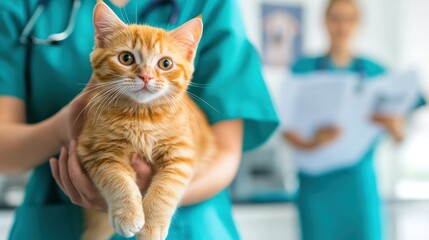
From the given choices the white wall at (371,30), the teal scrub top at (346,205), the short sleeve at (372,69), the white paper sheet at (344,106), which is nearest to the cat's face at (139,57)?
the white paper sheet at (344,106)

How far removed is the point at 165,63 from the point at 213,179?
14 centimetres

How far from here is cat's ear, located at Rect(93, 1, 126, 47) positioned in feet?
1.05

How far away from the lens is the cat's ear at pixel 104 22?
1.05 feet

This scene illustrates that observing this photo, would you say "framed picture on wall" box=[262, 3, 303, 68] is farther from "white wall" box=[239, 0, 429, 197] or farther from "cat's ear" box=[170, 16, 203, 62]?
"cat's ear" box=[170, 16, 203, 62]

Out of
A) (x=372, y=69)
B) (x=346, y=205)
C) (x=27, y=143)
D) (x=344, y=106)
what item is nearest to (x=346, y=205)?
(x=346, y=205)

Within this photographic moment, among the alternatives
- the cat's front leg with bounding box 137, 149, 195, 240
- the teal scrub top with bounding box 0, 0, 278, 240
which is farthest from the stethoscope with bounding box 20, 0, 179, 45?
the cat's front leg with bounding box 137, 149, 195, 240

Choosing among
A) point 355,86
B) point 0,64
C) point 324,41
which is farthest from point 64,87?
point 324,41

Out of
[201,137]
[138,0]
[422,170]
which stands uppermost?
[138,0]

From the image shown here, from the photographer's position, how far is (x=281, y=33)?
2.52 metres

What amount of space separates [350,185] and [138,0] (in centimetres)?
127

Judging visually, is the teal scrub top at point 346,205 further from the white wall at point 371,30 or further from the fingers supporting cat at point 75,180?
the fingers supporting cat at point 75,180

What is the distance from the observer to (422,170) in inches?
99.6

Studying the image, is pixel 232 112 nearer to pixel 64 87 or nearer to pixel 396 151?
pixel 64 87

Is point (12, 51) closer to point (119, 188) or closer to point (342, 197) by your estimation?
point (119, 188)
